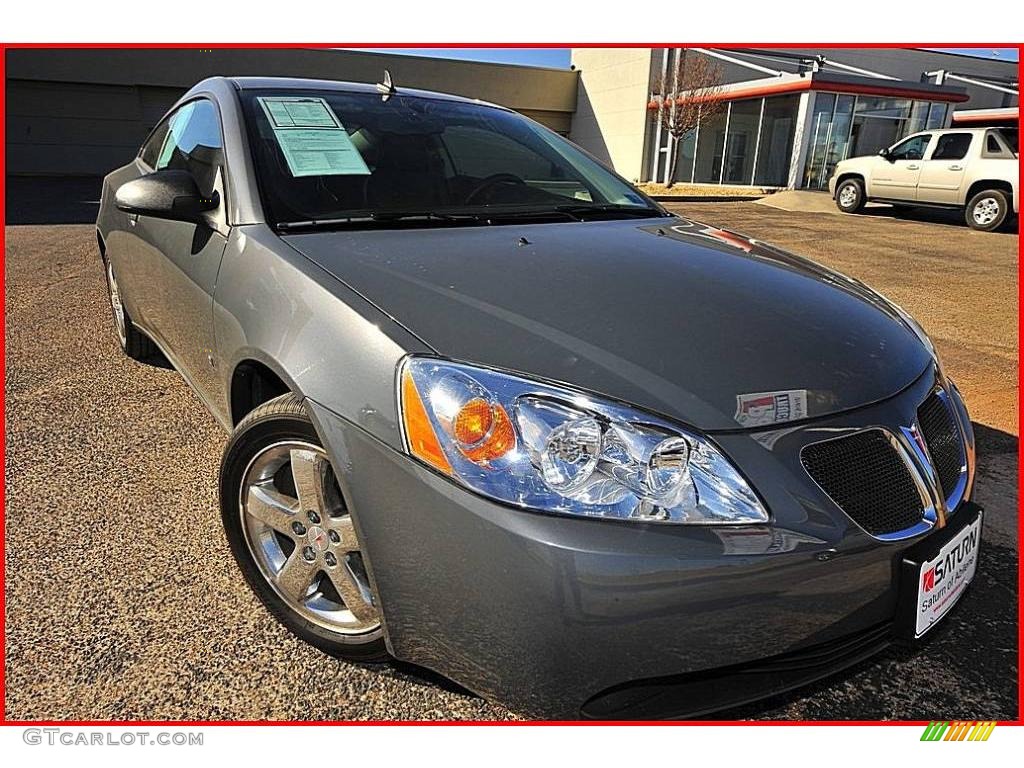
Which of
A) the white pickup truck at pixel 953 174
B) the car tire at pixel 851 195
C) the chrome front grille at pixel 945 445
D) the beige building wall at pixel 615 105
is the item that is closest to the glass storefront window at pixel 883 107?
the car tire at pixel 851 195

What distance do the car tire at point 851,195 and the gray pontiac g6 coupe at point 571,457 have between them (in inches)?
554

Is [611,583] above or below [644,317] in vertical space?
below

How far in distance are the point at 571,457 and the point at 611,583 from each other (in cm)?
24

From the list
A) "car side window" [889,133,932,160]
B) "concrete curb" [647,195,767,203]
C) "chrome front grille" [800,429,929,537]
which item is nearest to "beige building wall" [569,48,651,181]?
"concrete curb" [647,195,767,203]

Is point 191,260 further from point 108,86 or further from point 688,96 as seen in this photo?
point 108,86

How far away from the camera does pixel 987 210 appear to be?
40.8 ft

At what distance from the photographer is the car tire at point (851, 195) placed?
14602mm

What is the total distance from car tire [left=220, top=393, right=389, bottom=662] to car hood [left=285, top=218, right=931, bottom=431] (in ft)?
1.37

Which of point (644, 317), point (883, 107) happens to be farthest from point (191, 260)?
point (883, 107)

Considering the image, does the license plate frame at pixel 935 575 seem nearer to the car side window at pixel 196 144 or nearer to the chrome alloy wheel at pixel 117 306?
the car side window at pixel 196 144

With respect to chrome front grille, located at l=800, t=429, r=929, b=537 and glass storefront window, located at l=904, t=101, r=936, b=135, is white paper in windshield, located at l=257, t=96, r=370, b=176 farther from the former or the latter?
glass storefront window, located at l=904, t=101, r=936, b=135

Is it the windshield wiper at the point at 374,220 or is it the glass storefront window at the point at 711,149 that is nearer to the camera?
the windshield wiper at the point at 374,220

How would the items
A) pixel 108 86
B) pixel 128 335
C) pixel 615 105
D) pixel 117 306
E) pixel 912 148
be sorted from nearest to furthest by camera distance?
pixel 128 335 < pixel 117 306 < pixel 912 148 < pixel 108 86 < pixel 615 105

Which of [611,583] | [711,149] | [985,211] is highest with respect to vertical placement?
[611,583]
